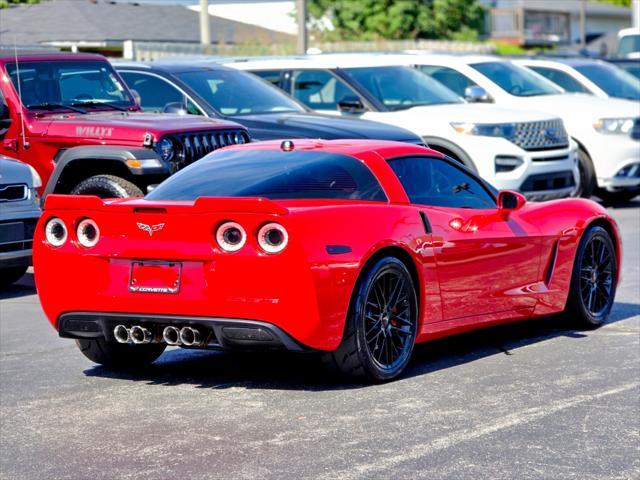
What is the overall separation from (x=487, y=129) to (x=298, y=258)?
10.1 metres

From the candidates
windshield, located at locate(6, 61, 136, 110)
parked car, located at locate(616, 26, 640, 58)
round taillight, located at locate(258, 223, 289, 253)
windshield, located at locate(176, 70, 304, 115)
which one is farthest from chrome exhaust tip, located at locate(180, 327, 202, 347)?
parked car, located at locate(616, 26, 640, 58)

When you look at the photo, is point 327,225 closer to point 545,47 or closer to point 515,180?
point 515,180

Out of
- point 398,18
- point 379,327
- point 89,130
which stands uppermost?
point 398,18

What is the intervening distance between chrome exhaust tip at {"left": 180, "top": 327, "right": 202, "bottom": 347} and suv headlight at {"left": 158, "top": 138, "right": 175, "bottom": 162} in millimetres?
5184

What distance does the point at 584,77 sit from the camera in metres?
22.0

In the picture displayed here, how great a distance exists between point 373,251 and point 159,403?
136 centimetres

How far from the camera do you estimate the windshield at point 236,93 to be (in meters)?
15.3

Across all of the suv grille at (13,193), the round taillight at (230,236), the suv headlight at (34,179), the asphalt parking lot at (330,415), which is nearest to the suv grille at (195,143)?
the suv headlight at (34,179)

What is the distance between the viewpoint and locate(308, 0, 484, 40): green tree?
2266 inches

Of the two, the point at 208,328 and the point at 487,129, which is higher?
the point at 487,129

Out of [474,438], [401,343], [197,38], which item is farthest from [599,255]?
[197,38]

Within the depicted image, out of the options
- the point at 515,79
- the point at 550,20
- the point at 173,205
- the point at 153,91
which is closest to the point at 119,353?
the point at 173,205

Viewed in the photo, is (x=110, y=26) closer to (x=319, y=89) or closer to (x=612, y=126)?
(x=319, y=89)

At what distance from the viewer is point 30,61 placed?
13773mm
